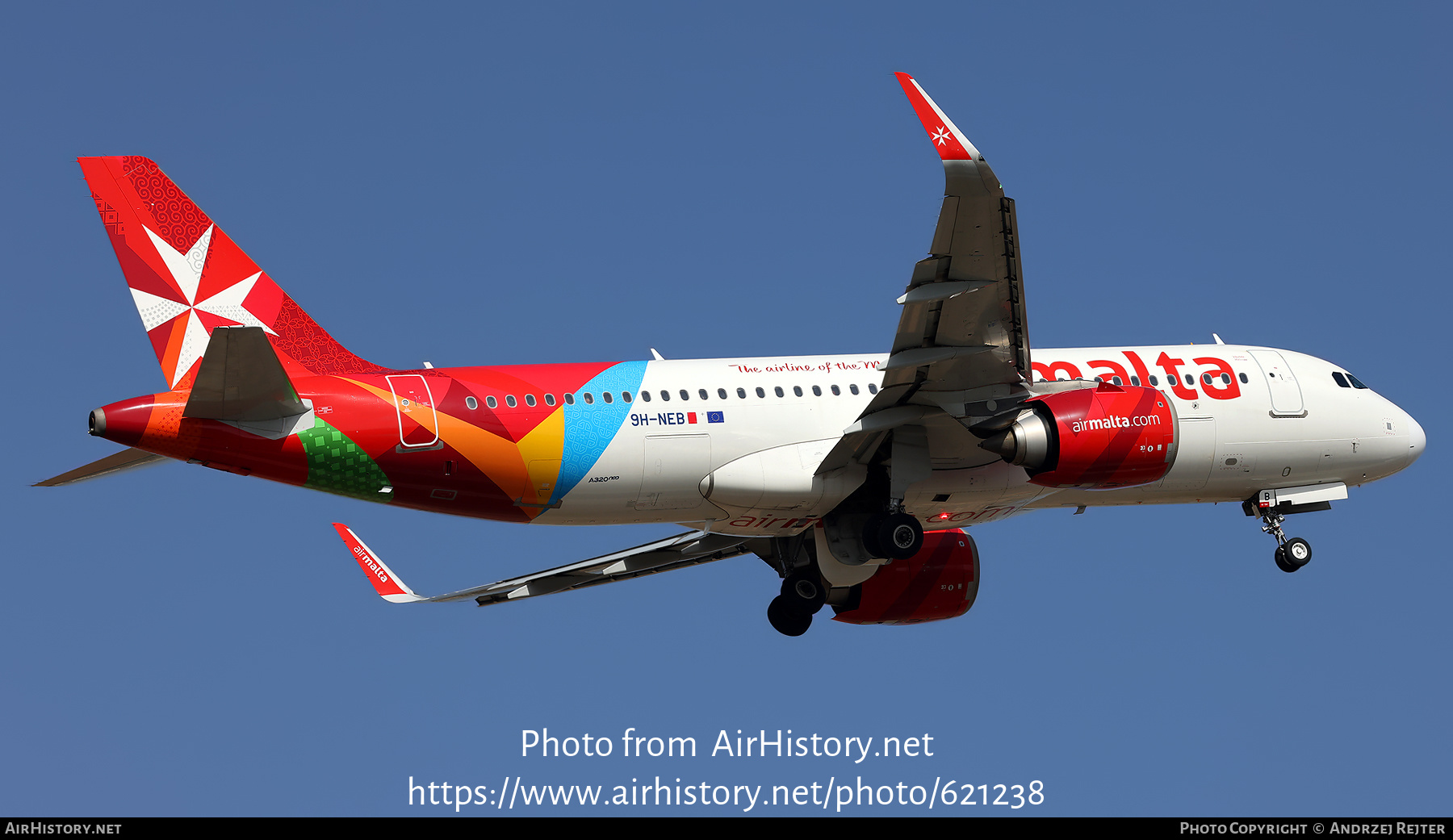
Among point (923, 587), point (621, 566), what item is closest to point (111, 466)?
point (621, 566)

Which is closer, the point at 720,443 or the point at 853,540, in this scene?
the point at 720,443

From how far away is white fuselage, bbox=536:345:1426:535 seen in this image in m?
31.8

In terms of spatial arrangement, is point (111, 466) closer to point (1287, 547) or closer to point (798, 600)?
point (798, 600)

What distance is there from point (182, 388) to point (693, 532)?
12294 millimetres

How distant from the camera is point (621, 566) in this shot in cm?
3859

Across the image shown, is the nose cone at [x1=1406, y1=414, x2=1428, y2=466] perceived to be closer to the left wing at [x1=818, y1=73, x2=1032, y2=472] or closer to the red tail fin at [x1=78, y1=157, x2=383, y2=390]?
the left wing at [x1=818, y1=73, x2=1032, y2=472]

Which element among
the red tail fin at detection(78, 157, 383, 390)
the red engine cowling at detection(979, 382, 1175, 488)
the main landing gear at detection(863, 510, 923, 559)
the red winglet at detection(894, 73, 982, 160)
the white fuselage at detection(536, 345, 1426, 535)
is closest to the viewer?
the red winglet at detection(894, 73, 982, 160)

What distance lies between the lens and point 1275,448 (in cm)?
3509

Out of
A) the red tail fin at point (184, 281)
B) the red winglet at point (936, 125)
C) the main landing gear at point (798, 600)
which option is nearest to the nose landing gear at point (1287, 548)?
the main landing gear at point (798, 600)

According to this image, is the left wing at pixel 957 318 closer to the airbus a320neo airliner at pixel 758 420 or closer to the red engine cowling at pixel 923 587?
the airbus a320neo airliner at pixel 758 420

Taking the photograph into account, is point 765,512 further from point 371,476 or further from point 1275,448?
point 1275,448

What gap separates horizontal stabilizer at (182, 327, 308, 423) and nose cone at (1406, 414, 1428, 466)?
2270 centimetres

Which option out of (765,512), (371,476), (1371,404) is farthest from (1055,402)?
(371,476)

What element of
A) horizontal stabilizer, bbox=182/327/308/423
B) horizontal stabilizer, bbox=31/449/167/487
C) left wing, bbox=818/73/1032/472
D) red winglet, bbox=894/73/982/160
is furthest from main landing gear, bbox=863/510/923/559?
horizontal stabilizer, bbox=31/449/167/487
